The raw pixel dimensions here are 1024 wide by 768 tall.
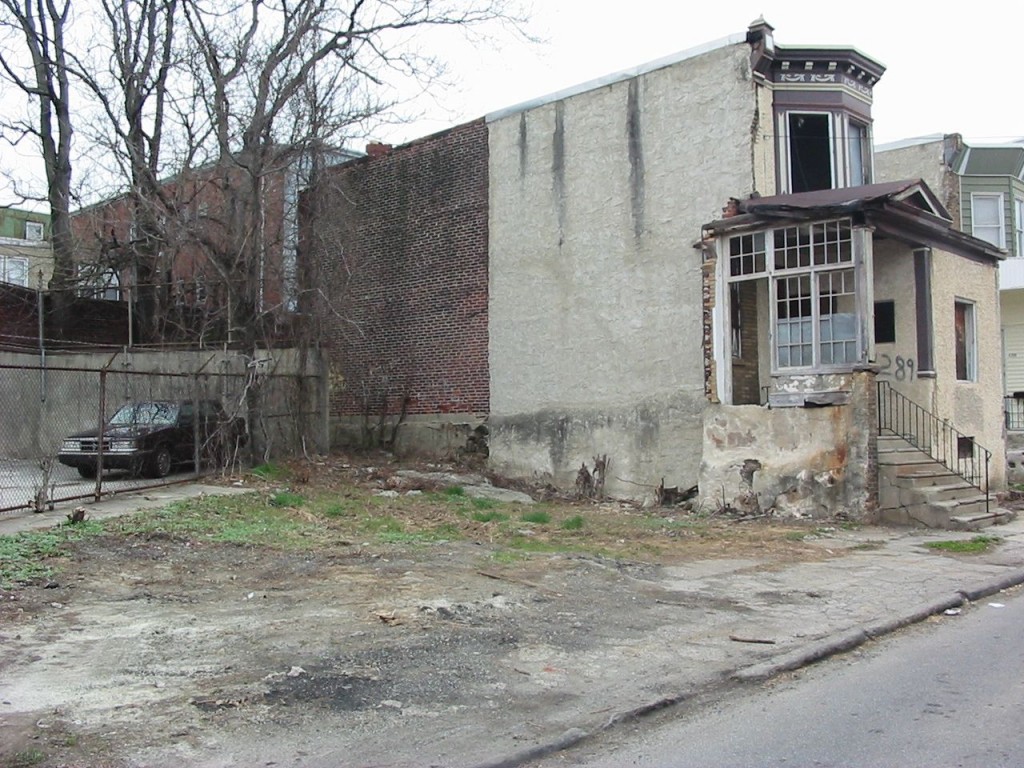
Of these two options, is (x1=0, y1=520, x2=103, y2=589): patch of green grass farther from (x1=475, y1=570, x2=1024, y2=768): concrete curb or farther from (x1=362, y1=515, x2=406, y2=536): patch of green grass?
(x1=475, y1=570, x2=1024, y2=768): concrete curb

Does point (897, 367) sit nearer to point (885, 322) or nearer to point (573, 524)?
point (885, 322)

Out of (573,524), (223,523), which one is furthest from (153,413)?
(573,524)

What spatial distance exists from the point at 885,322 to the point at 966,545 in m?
5.36

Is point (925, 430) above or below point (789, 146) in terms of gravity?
below

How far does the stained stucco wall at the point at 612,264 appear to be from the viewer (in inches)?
657

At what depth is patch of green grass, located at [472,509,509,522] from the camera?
46.2 ft

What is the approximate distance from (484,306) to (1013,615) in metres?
13.2

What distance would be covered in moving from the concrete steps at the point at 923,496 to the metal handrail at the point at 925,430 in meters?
0.55

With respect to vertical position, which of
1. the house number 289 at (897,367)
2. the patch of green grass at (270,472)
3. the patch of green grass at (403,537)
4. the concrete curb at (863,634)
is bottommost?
the concrete curb at (863,634)

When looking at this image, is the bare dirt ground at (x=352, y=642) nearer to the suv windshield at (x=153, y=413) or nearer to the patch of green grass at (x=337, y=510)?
the patch of green grass at (x=337, y=510)

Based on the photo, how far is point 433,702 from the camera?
19.0 ft

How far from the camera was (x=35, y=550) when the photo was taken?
10.1m

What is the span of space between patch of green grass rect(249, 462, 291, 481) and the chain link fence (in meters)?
0.36

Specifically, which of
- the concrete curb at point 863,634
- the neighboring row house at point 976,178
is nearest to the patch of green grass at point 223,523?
the concrete curb at point 863,634
